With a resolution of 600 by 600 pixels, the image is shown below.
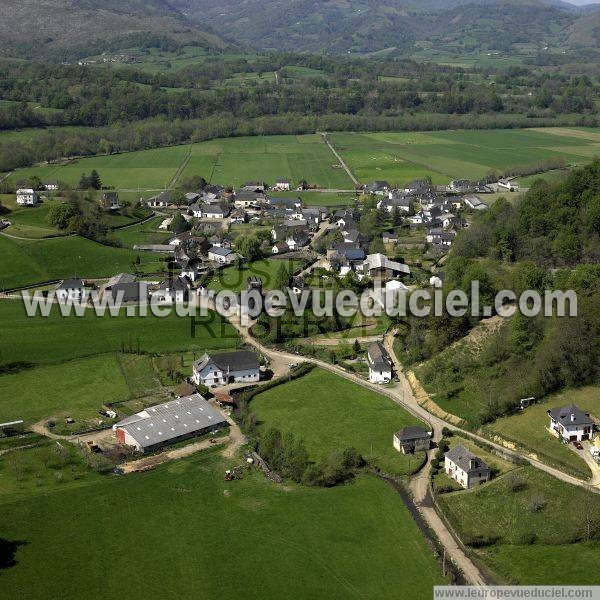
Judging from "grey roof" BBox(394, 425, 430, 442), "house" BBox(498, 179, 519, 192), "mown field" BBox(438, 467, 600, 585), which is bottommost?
"mown field" BBox(438, 467, 600, 585)

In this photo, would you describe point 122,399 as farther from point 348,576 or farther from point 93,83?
point 93,83

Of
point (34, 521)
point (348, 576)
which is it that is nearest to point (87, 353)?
point (34, 521)

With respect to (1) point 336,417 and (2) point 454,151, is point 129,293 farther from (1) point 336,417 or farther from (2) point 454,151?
(2) point 454,151

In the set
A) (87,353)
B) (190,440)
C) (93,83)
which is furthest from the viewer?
(93,83)

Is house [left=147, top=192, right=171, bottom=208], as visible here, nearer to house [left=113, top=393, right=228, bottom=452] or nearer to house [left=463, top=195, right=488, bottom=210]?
house [left=463, top=195, right=488, bottom=210]

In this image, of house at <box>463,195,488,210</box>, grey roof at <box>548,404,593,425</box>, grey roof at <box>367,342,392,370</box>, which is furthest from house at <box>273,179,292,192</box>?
grey roof at <box>548,404,593,425</box>

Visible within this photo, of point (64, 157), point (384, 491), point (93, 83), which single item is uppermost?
point (93, 83)

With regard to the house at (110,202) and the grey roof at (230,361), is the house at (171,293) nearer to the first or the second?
the grey roof at (230,361)

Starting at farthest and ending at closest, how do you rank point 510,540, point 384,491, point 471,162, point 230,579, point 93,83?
point 93,83 < point 471,162 < point 384,491 < point 510,540 < point 230,579
